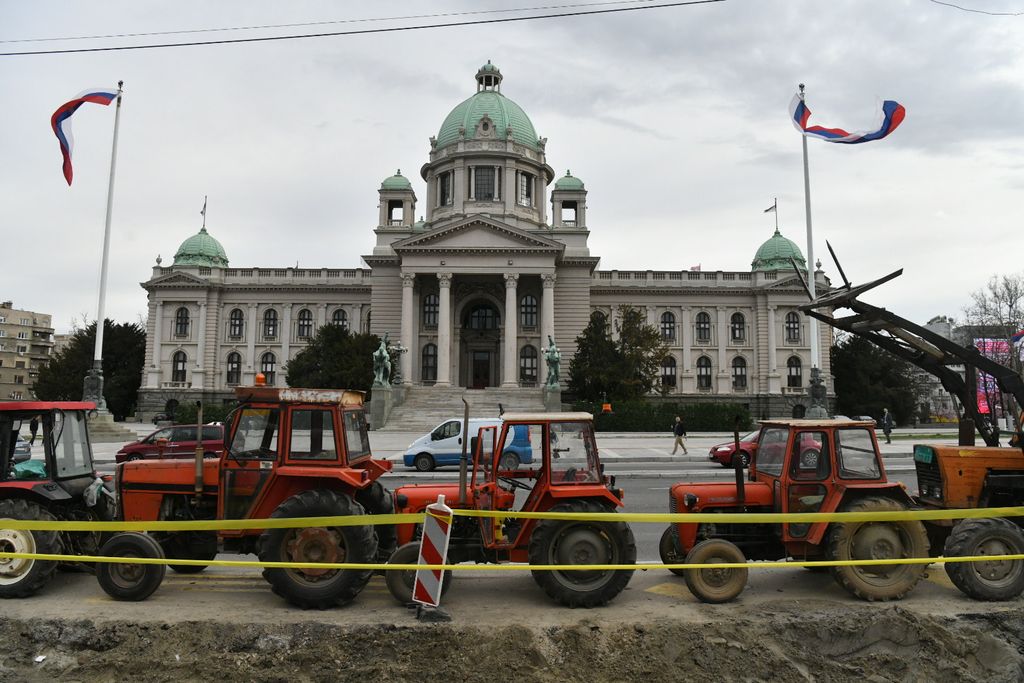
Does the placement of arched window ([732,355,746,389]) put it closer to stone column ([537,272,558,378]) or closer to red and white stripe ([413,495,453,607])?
stone column ([537,272,558,378])

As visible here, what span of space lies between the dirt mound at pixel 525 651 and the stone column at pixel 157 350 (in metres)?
59.3

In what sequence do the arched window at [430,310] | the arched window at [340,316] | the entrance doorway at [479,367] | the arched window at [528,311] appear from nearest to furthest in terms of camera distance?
the arched window at [430,310] → the arched window at [528,311] → the entrance doorway at [479,367] → the arched window at [340,316]

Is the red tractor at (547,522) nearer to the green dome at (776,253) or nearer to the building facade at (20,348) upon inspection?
the green dome at (776,253)

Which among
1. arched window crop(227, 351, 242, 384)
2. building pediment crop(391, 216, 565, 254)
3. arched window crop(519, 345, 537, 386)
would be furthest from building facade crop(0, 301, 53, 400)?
arched window crop(519, 345, 537, 386)

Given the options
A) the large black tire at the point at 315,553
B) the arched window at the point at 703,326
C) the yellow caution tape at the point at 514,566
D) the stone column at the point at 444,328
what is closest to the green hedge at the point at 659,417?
the stone column at the point at 444,328

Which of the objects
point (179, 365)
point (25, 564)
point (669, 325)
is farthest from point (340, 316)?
point (25, 564)

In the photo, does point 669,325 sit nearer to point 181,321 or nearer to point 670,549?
point 181,321

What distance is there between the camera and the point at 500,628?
5.88 m

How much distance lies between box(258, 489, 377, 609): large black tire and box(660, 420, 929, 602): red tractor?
10.5ft

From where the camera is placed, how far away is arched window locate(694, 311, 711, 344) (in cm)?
6134

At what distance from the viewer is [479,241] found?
5138cm

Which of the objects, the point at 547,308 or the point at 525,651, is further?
the point at 547,308

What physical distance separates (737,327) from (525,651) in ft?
195

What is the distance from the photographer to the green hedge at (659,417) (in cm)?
4391
